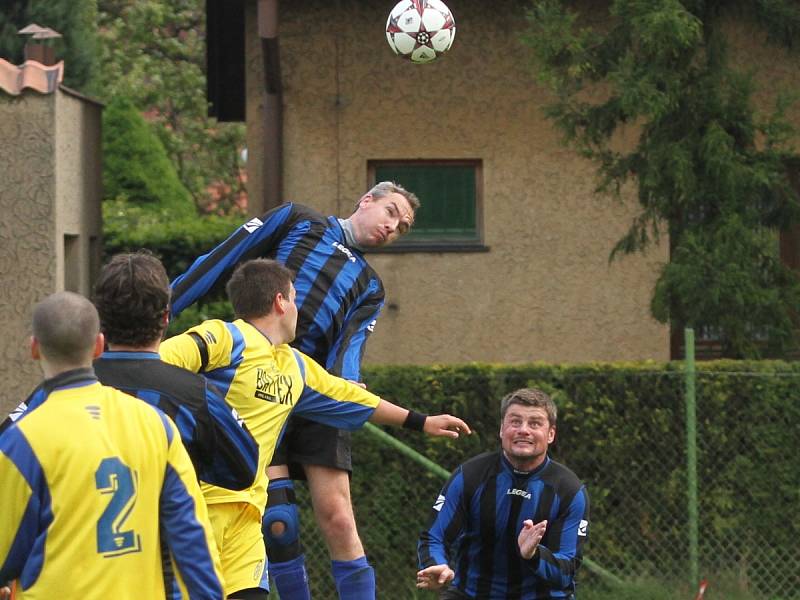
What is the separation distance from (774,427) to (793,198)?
2.56 meters

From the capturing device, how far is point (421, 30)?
9305 millimetres

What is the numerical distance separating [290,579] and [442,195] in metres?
7.35

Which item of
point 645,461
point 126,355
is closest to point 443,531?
point 126,355

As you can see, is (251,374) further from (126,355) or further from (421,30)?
(421,30)

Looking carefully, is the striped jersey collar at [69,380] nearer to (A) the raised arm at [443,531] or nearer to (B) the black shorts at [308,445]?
(A) the raised arm at [443,531]

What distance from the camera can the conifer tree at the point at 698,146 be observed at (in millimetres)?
10414

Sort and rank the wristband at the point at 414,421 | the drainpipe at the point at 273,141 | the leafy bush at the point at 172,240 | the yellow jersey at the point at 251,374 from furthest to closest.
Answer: the leafy bush at the point at 172,240 → the drainpipe at the point at 273,141 → the wristband at the point at 414,421 → the yellow jersey at the point at 251,374

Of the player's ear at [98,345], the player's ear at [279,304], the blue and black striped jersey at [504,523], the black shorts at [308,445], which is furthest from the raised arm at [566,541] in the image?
the player's ear at [98,345]

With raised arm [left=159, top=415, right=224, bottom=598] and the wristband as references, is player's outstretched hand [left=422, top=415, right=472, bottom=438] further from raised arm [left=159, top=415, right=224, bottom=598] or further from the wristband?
raised arm [left=159, top=415, right=224, bottom=598]

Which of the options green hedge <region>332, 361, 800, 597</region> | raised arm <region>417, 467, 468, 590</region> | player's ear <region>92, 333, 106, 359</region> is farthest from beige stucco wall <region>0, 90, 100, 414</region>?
player's ear <region>92, 333, 106, 359</region>

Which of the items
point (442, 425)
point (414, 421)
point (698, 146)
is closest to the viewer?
point (442, 425)

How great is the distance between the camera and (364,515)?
30.7ft

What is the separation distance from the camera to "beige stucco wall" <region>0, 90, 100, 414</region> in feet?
35.7

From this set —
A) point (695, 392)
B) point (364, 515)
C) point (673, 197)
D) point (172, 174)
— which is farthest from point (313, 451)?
point (172, 174)
